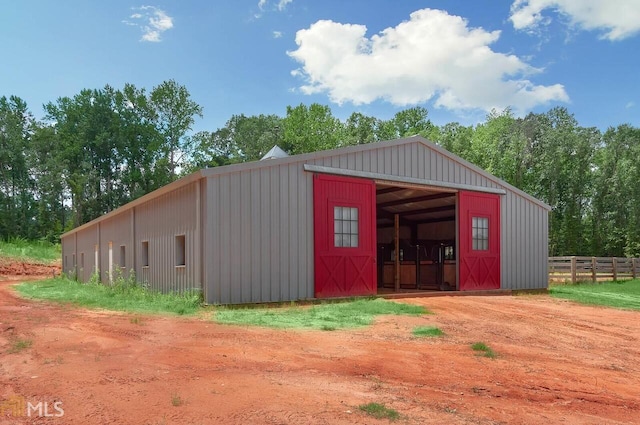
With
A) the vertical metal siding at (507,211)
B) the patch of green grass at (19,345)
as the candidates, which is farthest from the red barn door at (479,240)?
the patch of green grass at (19,345)

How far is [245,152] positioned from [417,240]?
120 ft

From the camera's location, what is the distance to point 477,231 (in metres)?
17.0

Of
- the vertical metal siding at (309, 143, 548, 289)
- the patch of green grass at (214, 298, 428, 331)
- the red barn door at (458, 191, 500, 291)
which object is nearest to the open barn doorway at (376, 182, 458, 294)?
the red barn door at (458, 191, 500, 291)

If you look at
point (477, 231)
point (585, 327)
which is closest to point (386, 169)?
point (477, 231)

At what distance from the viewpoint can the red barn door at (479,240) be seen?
1652 cm

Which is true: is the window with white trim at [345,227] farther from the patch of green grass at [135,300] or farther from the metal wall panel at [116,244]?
the metal wall panel at [116,244]

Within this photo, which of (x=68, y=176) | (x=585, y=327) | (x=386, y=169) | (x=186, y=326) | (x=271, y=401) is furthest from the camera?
(x=68, y=176)

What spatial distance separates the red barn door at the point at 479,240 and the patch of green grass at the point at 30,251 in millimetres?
30264

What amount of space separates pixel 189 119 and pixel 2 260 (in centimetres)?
2404

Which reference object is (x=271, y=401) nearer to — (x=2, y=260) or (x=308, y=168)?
(x=308, y=168)

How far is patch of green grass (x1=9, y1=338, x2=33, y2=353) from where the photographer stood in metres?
6.92

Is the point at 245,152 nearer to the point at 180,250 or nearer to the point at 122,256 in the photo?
the point at 122,256

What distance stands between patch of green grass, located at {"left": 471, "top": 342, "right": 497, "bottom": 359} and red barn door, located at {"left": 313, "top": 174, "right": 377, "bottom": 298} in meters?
5.90

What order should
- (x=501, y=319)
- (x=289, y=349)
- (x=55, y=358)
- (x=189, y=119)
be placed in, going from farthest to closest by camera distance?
(x=189, y=119) < (x=501, y=319) < (x=289, y=349) < (x=55, y=358)
